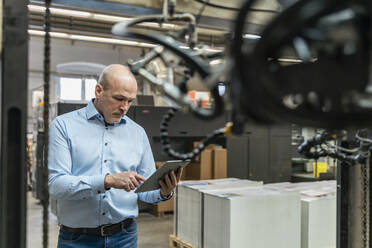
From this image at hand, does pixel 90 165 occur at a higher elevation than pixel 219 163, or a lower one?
higher

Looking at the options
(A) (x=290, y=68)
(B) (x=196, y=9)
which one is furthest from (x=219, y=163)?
(A) (x=290, y=68)

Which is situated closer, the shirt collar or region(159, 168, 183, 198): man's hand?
region(159, 168, 183, 198): man's hand

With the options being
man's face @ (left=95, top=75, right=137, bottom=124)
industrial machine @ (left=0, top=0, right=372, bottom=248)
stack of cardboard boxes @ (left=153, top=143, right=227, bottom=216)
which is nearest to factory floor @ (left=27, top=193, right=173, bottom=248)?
stack of cardboard boxes @ (left=153, top=143, right=227, bottom=216)

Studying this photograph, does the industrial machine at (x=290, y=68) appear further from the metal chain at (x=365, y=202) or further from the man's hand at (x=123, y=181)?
the metal chain at (x=365, y=202)

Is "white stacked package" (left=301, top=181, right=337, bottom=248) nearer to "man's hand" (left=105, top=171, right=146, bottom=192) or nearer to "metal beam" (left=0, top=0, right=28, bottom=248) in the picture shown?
"man's hand" (left=105, top=171, right=146, bottom=192)

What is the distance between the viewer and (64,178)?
5.28 feet

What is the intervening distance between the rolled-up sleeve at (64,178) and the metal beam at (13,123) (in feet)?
2.01

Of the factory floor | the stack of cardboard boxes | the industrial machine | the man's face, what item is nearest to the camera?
the industrial machine

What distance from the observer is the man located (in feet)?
5.31

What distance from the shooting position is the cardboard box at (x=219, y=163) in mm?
5695

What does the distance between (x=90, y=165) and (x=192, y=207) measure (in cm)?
147

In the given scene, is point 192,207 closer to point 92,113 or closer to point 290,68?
point 92,113

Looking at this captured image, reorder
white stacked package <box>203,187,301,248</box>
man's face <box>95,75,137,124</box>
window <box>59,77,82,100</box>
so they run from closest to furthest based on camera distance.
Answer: man's face <box>95,75,137,124</box> < white stacked package <box>203,187,301,248</box> < window <box>59,77,82,100</box>

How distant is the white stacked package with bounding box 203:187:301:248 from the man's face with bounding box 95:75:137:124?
1.20 m
